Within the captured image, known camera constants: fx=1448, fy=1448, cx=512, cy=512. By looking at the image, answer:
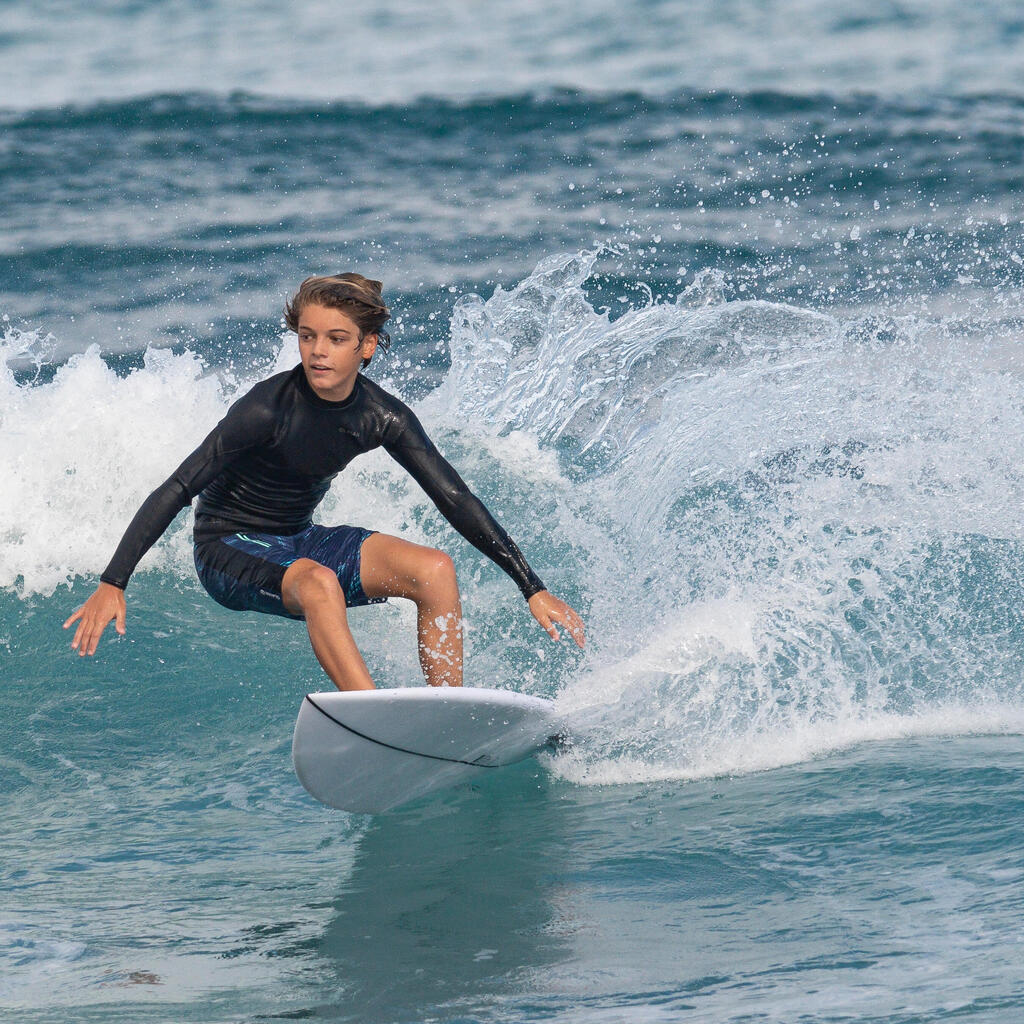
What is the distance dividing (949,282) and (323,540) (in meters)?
9.16

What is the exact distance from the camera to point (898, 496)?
278 inches

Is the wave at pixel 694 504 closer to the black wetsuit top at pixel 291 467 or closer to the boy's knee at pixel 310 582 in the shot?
the black wetsuit top at pixel 291 467

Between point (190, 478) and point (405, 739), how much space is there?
43.3 inches

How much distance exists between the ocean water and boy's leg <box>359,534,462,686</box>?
0.55 meters

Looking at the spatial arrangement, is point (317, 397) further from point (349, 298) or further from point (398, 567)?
point (398, 567)

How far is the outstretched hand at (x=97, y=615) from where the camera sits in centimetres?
441

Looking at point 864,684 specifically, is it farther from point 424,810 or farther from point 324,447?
point 324,447

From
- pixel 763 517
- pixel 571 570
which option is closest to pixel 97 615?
pixel 571 570

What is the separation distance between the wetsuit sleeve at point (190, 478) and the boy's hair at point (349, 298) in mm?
337

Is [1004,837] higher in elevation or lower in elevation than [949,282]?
lower

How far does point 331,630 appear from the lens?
4578 millimetres

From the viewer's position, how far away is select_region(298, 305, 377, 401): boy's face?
464 cm

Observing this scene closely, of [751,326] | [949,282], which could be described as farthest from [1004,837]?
[949,282]

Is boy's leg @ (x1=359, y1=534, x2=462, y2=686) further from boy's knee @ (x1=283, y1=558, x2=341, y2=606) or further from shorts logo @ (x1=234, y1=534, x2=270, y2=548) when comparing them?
shorts logo @ (x1=234, y1=534, x2=270, y2=548)
